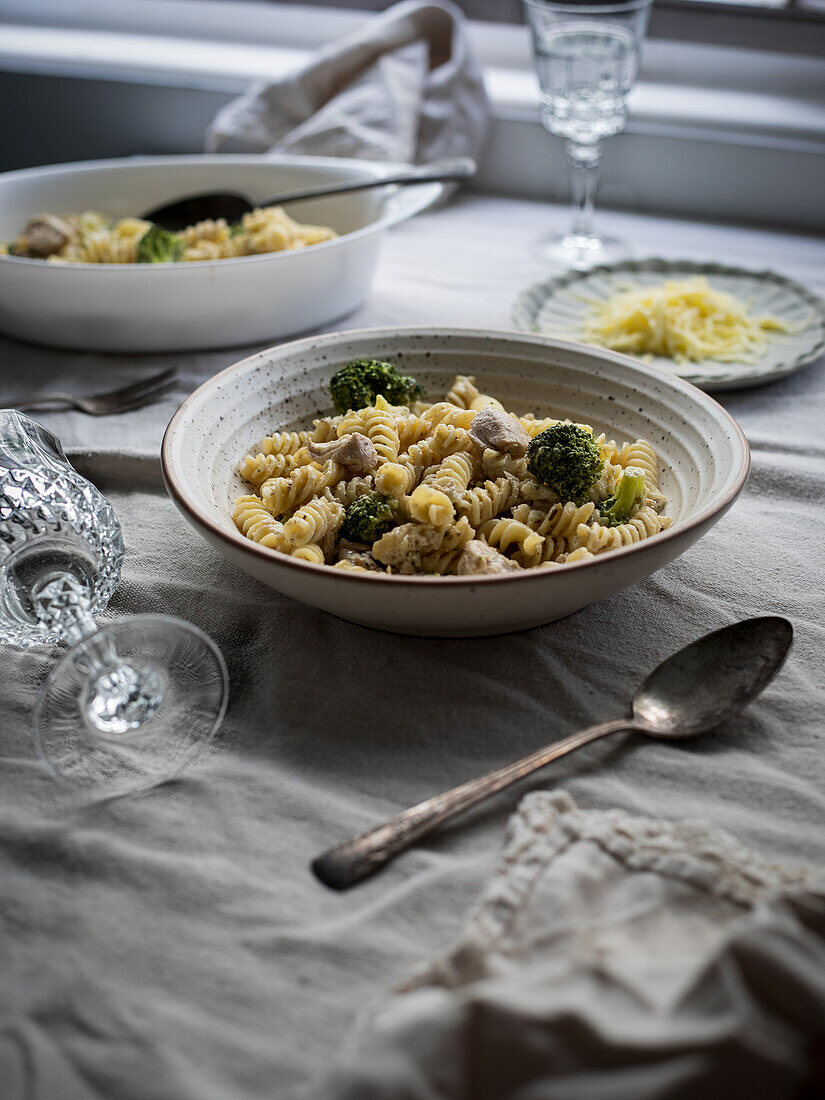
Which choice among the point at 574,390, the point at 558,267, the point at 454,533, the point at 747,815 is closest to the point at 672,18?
the point at 558,267

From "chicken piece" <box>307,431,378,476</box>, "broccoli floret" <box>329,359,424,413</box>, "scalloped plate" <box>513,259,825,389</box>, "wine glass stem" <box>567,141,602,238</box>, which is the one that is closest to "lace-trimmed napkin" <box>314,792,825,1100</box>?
"chicken piece" <box>307,431,378,476</box>

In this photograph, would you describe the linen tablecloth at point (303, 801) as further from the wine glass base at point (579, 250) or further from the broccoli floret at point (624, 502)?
the wine glass base at point (579, 250)

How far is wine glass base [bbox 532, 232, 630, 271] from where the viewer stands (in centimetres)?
294

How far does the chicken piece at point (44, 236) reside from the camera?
253cm

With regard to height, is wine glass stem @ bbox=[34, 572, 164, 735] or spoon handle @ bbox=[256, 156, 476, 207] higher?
spoon handle @ bbox=[256, 156, 476, 207]

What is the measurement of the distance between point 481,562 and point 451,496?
0.15 m

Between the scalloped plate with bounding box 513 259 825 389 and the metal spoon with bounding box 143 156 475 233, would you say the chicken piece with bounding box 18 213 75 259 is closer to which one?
the metal spoon with bounding box 143 156 475 233

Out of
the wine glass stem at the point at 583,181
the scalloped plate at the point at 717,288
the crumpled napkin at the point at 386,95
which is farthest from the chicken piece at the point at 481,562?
the crumpled napkin at the point at 386,95

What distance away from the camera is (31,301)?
2344 mm

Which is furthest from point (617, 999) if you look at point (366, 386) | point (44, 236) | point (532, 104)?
point (532, 104)

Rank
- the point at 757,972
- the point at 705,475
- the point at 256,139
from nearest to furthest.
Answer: the point at 757,972
the point at 705,475
the point at 256,139

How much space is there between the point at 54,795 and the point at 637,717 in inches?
30.0

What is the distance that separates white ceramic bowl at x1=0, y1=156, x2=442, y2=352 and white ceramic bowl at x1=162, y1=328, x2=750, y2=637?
54 cm

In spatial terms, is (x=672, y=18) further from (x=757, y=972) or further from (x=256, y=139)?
(x=757, y=972)
